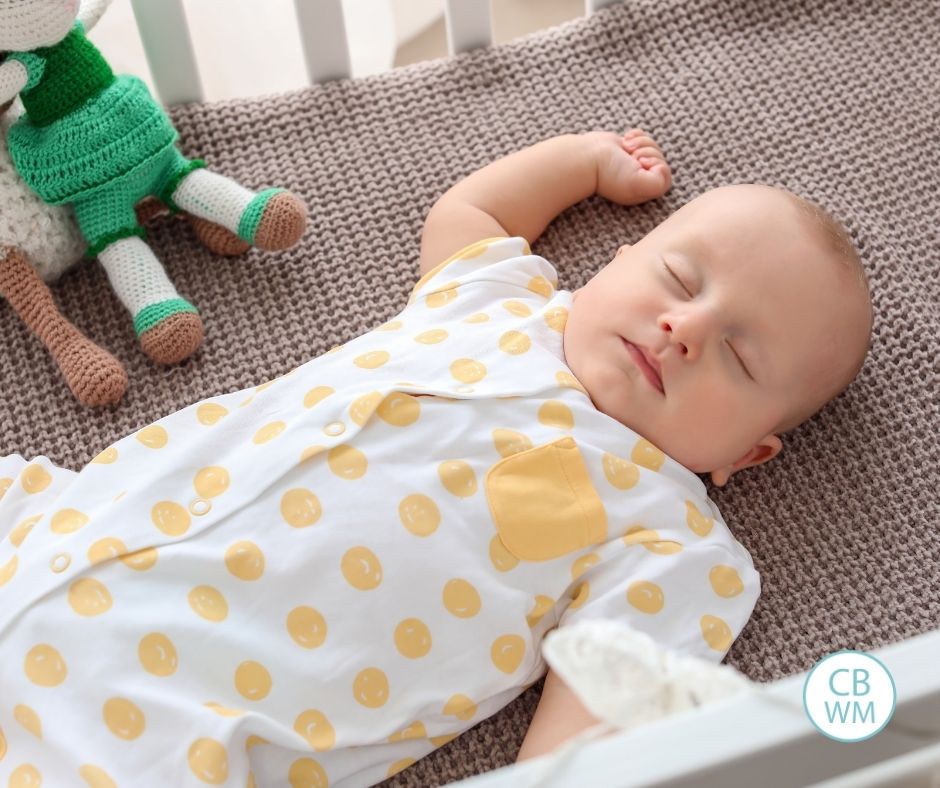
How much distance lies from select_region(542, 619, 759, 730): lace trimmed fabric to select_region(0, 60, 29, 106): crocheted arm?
83cm

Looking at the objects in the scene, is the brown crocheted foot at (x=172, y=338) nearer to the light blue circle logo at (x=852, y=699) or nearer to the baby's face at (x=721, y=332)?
the baby's face at (x=721, y=332)

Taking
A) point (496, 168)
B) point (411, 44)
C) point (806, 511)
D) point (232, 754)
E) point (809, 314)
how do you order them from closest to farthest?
point (232, 754) < point (809, 314) < point (806, 511) < point (496, 168) < point (411, 44)

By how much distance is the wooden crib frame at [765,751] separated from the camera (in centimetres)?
Answer: 52

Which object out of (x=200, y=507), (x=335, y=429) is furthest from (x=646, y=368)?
(x=200, y=507)

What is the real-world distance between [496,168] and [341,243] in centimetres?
20

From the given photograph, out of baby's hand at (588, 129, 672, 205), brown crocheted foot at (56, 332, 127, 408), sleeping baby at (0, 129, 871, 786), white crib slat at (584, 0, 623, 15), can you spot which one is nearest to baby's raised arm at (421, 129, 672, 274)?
baby's hand at (588, 129, 672, 205)

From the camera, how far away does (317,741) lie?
89 cm

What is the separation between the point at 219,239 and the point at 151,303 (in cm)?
12

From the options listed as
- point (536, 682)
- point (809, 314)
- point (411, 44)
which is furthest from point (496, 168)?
point (411, 44)

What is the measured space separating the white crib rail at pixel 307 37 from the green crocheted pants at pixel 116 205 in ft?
0.56

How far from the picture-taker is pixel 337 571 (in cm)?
90

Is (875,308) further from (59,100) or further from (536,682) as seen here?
(59,100)

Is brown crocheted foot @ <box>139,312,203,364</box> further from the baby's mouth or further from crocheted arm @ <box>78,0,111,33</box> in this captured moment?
the baby's mouth

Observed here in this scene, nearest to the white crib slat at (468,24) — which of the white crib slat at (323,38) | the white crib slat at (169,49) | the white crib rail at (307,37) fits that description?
the white crib rail at (307,37)
